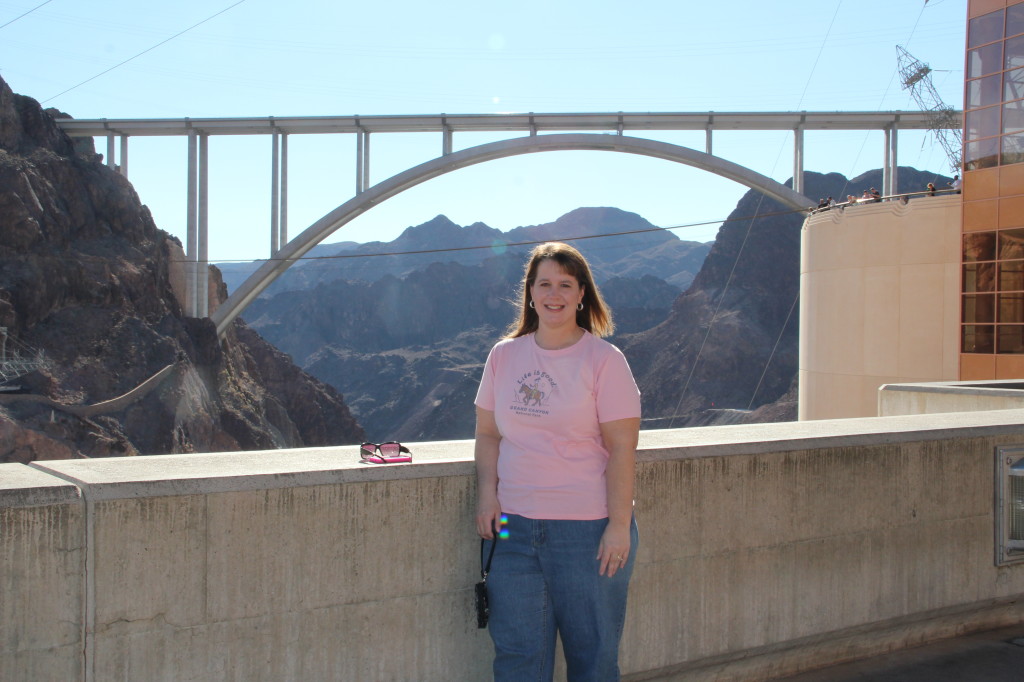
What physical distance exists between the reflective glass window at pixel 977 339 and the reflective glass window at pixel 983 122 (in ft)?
11.0

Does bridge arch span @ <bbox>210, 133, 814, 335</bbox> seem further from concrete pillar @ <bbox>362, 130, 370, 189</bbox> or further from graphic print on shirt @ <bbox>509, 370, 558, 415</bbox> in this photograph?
graphic print on shirt @ <bbox>509, 370, 558, 415</bbox>

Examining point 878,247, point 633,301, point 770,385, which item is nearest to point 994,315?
point 878,247

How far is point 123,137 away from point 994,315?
79.4 feet

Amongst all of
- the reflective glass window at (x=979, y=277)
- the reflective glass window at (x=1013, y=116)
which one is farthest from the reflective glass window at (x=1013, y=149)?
the reflective glass window at (x=979, y=277)

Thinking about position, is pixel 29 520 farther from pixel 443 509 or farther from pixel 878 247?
pixel 878 247

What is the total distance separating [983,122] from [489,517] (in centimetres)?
1648

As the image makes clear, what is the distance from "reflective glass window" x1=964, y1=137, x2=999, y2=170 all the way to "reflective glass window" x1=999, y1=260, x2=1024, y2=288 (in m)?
1.76

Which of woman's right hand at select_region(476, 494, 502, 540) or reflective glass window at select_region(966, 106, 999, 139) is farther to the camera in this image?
reflective glass window at select_region(966, 106, 999, 139)

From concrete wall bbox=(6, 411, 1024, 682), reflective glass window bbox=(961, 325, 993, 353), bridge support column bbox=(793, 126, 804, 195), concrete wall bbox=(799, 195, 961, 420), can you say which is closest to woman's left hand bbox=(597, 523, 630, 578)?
concrete wall bbox=(6, 411, 1024, 682)

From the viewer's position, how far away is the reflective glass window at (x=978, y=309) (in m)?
16.2

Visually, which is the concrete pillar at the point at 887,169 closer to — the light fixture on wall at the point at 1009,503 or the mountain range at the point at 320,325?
the mountain range at the point at 320,325

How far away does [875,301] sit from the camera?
19578 mm

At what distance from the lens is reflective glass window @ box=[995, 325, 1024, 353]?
1524cm

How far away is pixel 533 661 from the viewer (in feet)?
7.66
